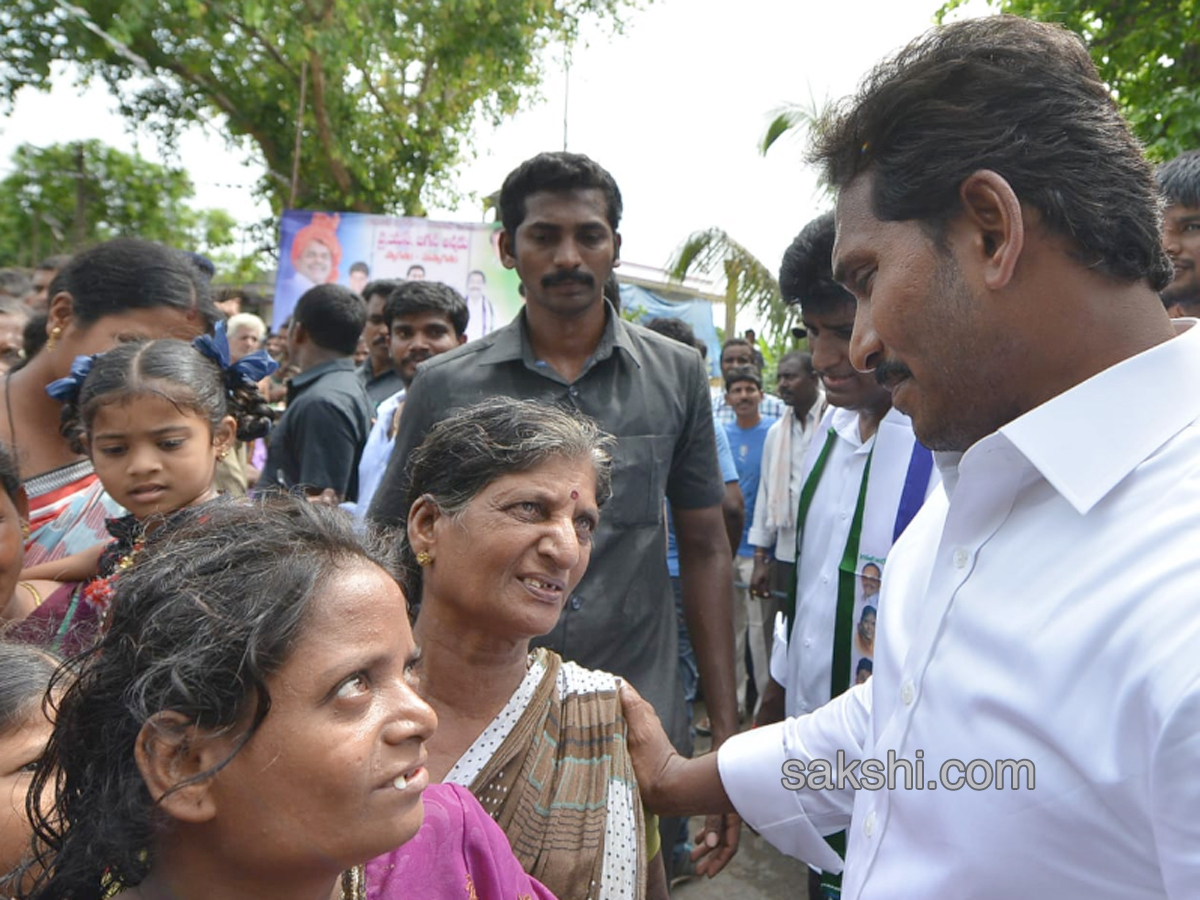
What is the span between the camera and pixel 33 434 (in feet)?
8.41

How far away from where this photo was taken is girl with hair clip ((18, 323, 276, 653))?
89.5 inches

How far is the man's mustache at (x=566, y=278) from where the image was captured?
2.65 m

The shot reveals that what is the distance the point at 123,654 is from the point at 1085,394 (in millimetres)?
1303

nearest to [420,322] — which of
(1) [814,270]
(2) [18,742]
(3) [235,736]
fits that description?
(1) [814,270]

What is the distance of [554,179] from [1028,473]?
5.87 ft

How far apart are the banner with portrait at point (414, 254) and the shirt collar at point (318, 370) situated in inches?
195

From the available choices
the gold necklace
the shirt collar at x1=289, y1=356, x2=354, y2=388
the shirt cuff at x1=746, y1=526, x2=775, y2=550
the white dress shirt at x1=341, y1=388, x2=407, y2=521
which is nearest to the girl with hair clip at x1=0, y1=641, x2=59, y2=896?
the gold necklace

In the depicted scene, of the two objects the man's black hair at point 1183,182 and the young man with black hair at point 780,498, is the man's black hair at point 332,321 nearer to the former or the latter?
the young man with black hair at point 780,498

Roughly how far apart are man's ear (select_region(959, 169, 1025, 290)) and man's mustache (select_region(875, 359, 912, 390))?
173 millimetres

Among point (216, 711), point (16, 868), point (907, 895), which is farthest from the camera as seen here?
point (16, 868)

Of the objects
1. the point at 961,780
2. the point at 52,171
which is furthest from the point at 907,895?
the point at 52,171

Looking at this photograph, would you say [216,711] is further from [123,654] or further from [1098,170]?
[1098,170]

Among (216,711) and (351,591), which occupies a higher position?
(351,591)

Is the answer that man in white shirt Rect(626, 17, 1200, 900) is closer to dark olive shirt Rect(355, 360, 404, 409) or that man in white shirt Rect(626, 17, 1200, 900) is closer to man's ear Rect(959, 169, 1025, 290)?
man's ear Rect(959, 169, 1025, 290)
